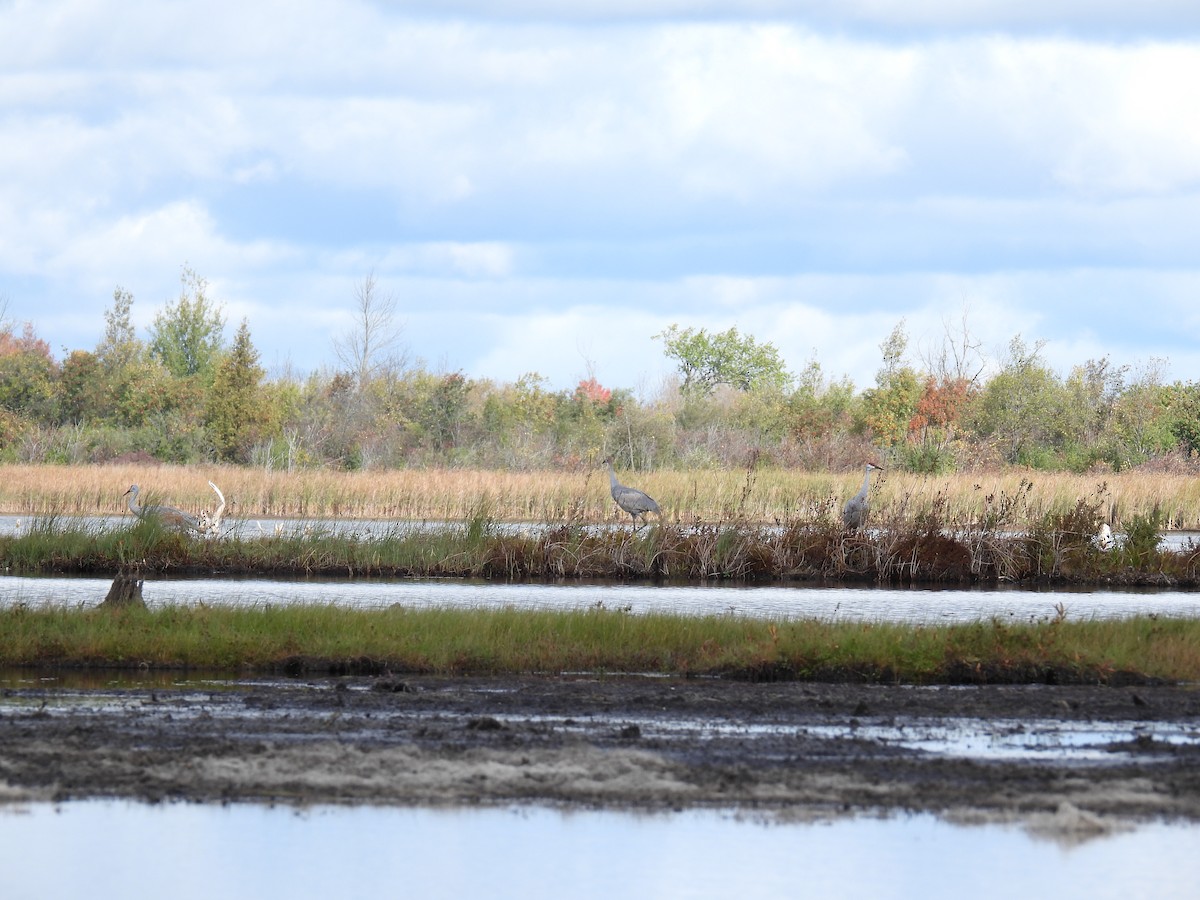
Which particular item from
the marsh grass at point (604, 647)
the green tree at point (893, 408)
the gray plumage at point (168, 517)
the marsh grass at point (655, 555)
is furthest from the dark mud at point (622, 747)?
the green tree at point (893, 408)

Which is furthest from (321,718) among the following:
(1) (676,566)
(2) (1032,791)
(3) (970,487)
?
(3) (970,487)

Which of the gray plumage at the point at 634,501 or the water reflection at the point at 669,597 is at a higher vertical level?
the gray plumage at the point at 634,501

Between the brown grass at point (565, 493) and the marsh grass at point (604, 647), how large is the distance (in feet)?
45.6

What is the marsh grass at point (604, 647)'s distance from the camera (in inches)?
495

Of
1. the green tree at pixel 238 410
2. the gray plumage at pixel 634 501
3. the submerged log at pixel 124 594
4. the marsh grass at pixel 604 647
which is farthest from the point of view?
the green tree at pixel 238 410

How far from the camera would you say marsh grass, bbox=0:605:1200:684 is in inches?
495

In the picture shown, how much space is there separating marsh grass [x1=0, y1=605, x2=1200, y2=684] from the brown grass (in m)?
13.9

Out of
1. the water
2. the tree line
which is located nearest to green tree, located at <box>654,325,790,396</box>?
the tree line

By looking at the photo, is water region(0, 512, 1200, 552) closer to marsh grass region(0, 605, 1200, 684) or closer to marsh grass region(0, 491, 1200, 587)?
marsh grass region(0, 491, 1200, 587)

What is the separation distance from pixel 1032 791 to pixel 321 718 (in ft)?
14.6

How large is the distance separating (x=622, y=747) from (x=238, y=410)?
4579 cm

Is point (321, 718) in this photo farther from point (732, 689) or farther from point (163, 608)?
point (163, 608)

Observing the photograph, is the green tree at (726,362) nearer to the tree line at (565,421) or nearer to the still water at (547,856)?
the tree line at (565,421)

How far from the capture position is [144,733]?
30.4 feet
